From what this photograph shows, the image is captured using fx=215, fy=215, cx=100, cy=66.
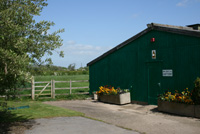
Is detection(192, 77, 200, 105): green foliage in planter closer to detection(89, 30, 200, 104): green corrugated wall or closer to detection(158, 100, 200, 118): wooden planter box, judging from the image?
detection(158, 100, 200, 118): wooden planter box

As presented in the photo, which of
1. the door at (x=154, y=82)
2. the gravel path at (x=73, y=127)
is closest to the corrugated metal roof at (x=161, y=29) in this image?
the door at (x=154, y=82)

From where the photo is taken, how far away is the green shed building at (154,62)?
10945 millimetres

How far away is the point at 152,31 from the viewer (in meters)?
12.9

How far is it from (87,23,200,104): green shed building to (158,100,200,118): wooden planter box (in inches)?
49.8

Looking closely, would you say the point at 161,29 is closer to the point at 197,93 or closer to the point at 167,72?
the point at 167,72

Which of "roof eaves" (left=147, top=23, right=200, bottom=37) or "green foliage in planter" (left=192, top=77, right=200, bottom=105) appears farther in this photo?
"roof eaves" (left=147, top=23, right=200, bottom=37)

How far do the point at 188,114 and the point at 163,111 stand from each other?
4.71ft

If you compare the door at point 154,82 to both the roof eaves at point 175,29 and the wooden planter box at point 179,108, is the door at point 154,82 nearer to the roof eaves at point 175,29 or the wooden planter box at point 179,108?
the wooden planter box at point 179,108

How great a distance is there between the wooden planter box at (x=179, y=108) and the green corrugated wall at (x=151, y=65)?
4.09ft

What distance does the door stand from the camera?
12453 mm

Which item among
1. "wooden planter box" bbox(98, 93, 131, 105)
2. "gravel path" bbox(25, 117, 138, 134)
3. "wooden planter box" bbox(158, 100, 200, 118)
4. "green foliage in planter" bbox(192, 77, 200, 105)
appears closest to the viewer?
"gravel path" bbox(25, 117, 138, 134)

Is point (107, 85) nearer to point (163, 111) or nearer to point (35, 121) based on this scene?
point (163, 111)

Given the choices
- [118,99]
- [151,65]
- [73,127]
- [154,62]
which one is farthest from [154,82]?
[73,127]

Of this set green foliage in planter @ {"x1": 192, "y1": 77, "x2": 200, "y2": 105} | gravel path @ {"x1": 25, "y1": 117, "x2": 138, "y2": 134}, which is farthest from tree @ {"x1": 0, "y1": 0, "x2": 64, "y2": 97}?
green foliage in planter @ {"x1": 192, "y1": 77, "x2": 200, "y2": 105}
